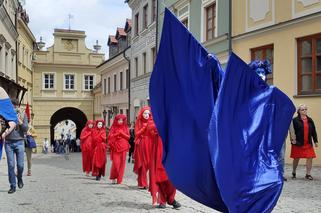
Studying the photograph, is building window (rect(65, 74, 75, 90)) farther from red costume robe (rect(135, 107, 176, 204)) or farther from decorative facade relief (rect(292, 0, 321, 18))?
red costume robe (rect(135, 107, 176, 204))

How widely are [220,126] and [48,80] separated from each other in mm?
51902

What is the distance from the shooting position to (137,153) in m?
11.6

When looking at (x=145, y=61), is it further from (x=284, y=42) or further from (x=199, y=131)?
(x=199, y=131)

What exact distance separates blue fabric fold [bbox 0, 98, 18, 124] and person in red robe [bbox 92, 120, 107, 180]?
6307 mm

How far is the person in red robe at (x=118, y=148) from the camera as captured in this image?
1225 cm

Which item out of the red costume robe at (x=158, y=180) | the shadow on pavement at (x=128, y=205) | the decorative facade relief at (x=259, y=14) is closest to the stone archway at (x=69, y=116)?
the decorative facade relief at (x=259, y=14)

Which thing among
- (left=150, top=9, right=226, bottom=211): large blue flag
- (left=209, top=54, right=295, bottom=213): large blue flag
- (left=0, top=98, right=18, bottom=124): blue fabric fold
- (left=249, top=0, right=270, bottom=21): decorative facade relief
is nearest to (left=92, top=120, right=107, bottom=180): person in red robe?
(left=0, top=98, right=18, bottom=124): blue fabric fold

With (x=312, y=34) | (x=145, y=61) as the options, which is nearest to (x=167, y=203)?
(x=312, y=34)

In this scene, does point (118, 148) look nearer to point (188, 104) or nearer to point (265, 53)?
point (265, 53)

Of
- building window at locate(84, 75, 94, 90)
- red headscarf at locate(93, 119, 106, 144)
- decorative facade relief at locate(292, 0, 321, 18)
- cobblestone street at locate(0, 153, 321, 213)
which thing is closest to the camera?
cobblestone street at locate(0, 153, 321, 213)

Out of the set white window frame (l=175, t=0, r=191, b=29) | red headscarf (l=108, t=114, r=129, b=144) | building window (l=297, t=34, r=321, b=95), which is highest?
white window frame (l=175, t=0, r=191, b=29)

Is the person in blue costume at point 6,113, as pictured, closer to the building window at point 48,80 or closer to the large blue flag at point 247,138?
the large blue flag at point 247,138

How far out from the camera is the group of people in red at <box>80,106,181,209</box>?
27.0 ft

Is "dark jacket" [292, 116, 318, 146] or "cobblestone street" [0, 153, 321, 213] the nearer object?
"cobblestone street" [0, 153, 321, 213]
